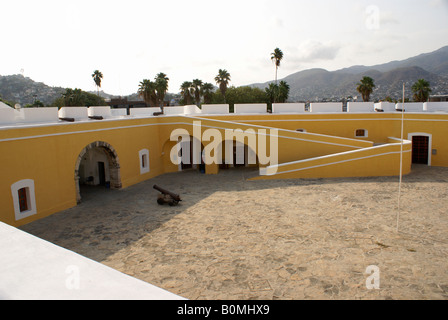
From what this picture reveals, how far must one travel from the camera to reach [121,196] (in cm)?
1852

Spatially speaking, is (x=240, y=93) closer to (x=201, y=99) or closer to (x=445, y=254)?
(x=201, y=99)

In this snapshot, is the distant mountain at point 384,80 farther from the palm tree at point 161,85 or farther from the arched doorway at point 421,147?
the arched doorway at point 421,147

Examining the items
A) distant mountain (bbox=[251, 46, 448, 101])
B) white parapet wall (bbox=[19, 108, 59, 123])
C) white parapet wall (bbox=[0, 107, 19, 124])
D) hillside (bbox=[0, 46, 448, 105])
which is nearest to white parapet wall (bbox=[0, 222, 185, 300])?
white parapet wall (bbox=[0, 107, 19, 124])

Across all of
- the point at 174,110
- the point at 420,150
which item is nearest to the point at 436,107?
the point at 420,150

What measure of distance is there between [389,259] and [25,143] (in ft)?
51.3

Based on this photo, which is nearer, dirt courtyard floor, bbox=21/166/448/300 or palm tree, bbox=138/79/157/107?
dirt courtyard floor, bbox=21/166/448/300

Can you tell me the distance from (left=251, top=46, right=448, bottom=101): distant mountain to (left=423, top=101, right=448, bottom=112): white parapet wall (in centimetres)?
5293

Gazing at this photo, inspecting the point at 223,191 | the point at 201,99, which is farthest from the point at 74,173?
the point at 201,99

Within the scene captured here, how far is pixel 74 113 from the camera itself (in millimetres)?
20500

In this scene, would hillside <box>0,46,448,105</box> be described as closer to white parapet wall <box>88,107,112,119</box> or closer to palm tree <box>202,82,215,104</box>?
palm tree <box>202,82,215,104</box>

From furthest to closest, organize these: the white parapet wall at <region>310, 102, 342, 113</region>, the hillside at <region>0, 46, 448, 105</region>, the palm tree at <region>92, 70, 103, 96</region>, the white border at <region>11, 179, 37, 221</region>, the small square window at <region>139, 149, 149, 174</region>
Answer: the hillside at <region>0, 46, 448, 105</region>
the palm tree at <region>92, 70, 103, 96</region>
the white parapet wall at <region>310, 102, 342, 113</region>
the small square window at <region>139, 149, 149, 174</region>
the white border at <region>11, 179, 37, 221</region>

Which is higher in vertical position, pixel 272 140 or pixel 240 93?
pixel 240 93

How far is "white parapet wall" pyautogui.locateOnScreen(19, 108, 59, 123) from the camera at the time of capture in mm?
17047
